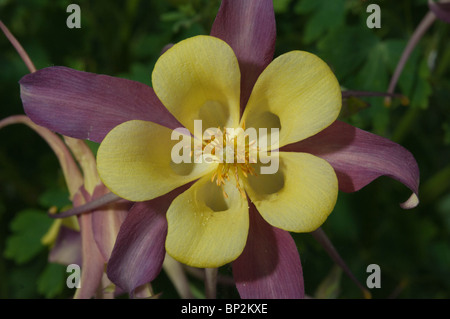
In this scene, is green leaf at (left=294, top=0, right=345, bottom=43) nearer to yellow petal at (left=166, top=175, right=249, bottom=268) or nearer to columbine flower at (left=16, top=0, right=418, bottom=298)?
columbine flower at (left=16, top=0, right=418, bottom=298)

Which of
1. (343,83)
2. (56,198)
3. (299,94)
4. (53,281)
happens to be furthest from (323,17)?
(53,281)

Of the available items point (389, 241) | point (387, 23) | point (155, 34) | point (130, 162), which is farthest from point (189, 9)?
point (389, 241)

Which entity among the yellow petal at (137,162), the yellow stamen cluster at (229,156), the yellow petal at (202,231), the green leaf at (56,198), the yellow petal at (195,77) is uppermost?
the yellow petal at (195,77)

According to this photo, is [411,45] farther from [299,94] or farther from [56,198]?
[56,198]

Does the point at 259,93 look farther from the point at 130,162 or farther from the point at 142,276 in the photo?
the point at 142,276

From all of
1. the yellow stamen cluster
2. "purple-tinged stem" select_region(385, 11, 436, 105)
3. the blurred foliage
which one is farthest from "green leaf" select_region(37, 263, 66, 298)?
"purple-tinged stem" select_region(385, 11, 436, 105)

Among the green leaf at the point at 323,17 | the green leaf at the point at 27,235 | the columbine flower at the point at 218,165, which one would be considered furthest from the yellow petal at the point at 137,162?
the green leaf at the point at 27,235

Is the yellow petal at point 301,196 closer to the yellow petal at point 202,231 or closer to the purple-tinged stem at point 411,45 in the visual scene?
the yellow petal at point 202,231
